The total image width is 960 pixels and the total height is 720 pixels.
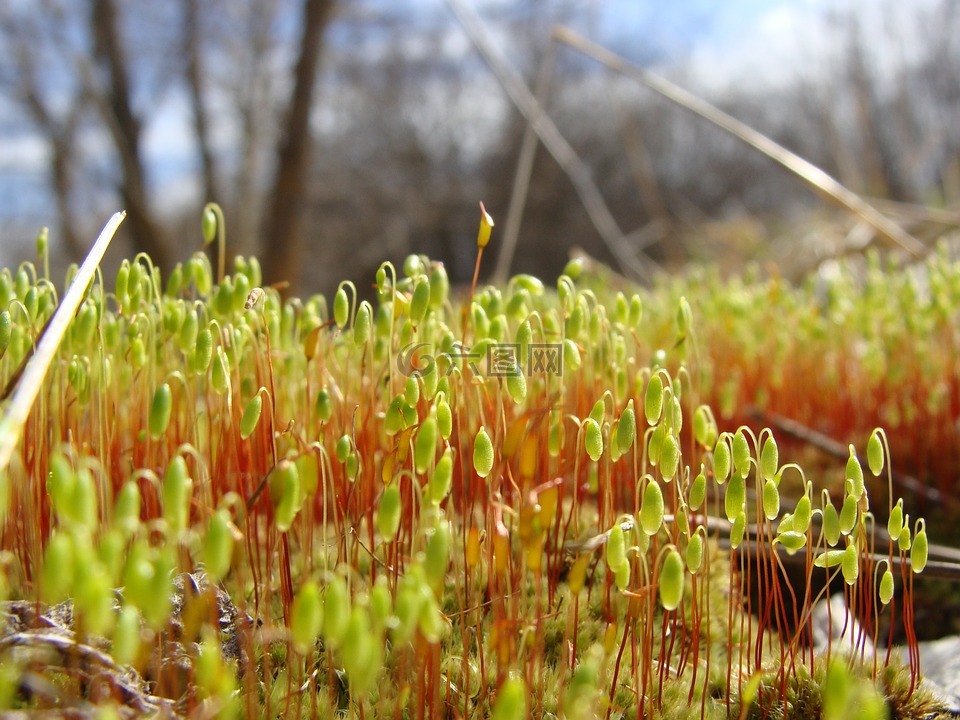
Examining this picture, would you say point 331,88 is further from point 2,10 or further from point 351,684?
point 351,684

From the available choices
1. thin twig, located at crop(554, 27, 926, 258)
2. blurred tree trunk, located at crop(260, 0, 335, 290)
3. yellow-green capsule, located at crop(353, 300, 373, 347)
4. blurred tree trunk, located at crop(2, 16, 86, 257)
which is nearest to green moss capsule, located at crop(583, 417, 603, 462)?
yellow-green capsule, located at crop(353, 300, 373, 347)

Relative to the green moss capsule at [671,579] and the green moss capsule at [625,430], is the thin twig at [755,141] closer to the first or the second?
the green moss capsule at [625,430]

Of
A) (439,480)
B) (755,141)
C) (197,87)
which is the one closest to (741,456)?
(439,480)

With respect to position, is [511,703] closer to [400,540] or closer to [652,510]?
[652,510]

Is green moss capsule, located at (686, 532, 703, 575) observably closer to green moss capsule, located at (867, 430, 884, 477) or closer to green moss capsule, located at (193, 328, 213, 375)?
green moss capsule, located at (867, 430, 884, 477)

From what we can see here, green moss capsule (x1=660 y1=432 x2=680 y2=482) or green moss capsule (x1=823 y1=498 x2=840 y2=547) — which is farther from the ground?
green moss capsule (x1=660 y1=432 x2=680 y2=482)

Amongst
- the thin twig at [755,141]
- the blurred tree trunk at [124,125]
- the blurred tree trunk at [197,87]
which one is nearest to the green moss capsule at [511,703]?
the thin twig at [755,141]
